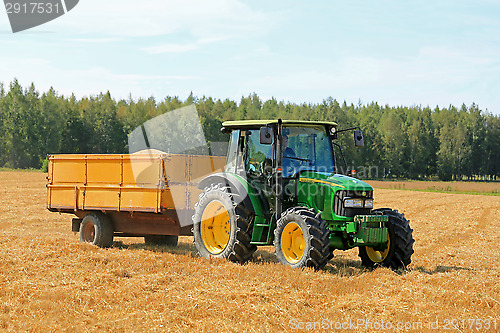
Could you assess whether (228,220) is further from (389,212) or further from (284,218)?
(389,212)

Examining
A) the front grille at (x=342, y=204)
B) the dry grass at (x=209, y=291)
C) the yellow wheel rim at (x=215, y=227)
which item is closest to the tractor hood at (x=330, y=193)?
the front grille at (x=342, y=204)

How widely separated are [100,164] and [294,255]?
517cm

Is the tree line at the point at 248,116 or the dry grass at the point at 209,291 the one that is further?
the tree line at the point at 248,116

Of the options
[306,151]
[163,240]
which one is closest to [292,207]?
[306,151]

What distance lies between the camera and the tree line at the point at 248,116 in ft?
246

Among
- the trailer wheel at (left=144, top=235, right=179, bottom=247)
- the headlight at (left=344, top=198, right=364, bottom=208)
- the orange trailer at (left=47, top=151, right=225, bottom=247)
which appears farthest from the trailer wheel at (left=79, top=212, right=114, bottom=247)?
the headlight at (left=344, top=198, right=364, bottom=208)

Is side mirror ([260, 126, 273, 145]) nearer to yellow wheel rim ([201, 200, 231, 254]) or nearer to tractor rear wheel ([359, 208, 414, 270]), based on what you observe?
yellow wheel rim ([201, 200, 231, 254])

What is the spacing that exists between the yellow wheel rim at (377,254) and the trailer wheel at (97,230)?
5.58m

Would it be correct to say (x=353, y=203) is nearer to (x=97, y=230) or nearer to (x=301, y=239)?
(x=301, y=239)

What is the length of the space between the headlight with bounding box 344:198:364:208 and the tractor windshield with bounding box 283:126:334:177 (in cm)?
90

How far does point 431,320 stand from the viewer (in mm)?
6629

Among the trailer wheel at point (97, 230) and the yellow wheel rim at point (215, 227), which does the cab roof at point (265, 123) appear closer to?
the yellow wheel rim at point (215, 227)

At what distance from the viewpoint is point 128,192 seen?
11734 millimetres

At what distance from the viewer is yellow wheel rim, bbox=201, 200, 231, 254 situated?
1038 cm
